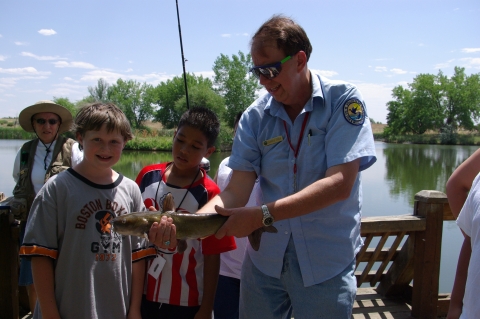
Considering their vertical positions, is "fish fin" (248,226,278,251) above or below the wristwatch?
below

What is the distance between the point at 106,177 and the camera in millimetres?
2363

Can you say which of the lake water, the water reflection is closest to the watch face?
the lake water

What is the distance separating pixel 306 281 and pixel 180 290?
0.87 metres

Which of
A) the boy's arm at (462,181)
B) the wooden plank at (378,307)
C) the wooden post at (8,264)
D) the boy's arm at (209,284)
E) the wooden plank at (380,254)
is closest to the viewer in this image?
the boy's arm at (462,181)

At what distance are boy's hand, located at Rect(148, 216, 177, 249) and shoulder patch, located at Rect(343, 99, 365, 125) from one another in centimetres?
114

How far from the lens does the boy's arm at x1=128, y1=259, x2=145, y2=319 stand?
231cm

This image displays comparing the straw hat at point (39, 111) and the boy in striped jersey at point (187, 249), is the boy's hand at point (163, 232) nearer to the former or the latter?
the boy in striped jersey at point (187, 249)

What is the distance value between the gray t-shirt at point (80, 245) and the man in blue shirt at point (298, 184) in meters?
0.60

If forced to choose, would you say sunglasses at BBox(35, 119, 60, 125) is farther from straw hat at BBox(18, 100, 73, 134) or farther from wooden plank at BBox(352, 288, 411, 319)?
wooden plank at BBox(352, 288, 411, 319)

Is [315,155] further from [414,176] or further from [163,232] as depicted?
[414,176]

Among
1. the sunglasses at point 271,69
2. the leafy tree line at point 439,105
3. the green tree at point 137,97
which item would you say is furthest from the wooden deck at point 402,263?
the green tree at point 137,97

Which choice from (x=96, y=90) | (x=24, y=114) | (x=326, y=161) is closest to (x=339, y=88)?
(x=326, y=161)

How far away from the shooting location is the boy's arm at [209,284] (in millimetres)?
2514

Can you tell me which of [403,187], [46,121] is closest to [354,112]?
[46,121]
